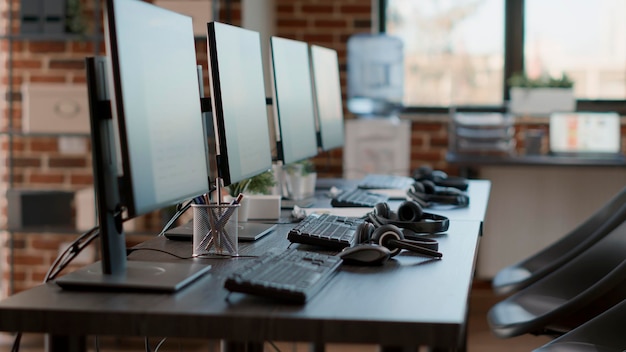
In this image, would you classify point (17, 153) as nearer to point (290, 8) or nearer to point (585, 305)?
point (290, 8)

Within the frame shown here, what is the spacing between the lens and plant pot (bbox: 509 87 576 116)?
4.79 m

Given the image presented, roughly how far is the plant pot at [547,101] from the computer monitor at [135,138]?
11.0 ft

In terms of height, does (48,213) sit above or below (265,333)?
below

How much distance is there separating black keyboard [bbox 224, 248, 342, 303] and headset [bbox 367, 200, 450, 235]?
1.60 ft

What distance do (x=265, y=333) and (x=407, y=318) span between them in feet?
0.68

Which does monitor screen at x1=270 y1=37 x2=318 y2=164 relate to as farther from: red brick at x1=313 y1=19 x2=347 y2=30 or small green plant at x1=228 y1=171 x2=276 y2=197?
red brick at x1=313 y1=19 x2=347 y2=30

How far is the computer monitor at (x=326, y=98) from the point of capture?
3332mm

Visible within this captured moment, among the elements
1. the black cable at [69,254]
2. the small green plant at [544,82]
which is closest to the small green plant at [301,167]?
the black cable at [69,254]

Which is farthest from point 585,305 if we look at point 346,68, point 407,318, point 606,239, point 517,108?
point 346,68

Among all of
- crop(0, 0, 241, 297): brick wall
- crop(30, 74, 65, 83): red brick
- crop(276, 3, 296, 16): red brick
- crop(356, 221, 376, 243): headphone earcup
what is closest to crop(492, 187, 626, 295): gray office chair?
crop(356, 221, 376, 243): headphone earcup

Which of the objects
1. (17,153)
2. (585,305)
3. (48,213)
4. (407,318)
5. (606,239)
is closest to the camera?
(407,318)

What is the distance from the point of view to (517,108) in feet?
15.8

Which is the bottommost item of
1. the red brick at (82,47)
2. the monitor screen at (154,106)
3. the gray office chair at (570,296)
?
the gray office chair at (570,296)

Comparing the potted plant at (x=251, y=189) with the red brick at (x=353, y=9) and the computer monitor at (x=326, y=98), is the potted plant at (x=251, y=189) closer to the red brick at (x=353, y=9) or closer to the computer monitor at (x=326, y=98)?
the computer monitor at (x=326, y=98)
